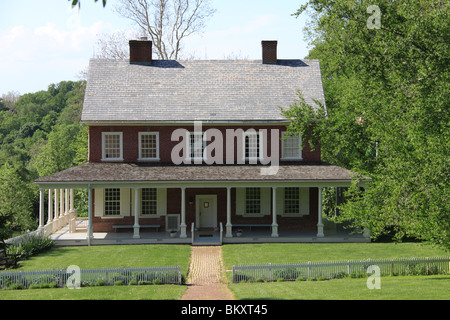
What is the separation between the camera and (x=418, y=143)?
61.2ft

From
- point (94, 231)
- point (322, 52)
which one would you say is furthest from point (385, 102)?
point (322, 52)

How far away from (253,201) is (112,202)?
26.7 feet

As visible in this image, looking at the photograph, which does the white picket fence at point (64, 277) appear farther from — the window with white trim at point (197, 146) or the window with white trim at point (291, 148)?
the window with white trim at point (291, 148)

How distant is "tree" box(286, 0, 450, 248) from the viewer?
59.4ft

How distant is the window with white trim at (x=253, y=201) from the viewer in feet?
104

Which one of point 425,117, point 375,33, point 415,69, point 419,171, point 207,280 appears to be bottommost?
point 207,280

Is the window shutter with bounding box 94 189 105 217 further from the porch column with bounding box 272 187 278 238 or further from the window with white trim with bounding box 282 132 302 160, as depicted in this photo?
the window with white trim with bounding box 282 132 302 160

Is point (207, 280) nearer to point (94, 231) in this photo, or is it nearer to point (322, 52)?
point (94, 231)

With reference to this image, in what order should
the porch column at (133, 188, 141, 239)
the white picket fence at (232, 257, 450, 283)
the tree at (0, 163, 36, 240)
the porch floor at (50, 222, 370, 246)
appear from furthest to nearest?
the tree at (0, 163, 36, 240), the porch column at (133, 188, 141, 239), the porch floor at (50, 222, 370, 246), the white picket fence at (232, 257, 450, 283)

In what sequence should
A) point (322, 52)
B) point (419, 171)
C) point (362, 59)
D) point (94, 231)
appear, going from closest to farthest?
point (419, 171) < point (362, 59) < point (94, 231) < point (322, 52)

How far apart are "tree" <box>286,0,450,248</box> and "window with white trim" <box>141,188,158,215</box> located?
10.7 m

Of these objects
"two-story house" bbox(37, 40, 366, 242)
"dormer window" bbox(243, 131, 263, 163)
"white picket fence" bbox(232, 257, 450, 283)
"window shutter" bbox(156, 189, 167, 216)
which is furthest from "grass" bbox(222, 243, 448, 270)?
"dormer window" bbox(243, 131, 263, 163)

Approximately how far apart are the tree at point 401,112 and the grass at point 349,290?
5.40ft

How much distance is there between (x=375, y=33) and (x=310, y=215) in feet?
36.8
